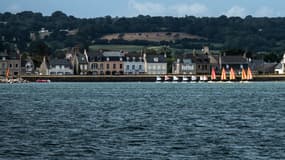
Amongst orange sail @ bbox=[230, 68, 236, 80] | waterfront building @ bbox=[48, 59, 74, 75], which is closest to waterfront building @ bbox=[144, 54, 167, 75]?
orange sail @ bbox=[230, 68, 236, 80]

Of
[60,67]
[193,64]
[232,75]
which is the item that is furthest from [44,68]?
[232,75]

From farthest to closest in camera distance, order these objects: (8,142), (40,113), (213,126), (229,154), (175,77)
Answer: (175,77) → (40,113) → (213,126) → (8,142) → (229,154)

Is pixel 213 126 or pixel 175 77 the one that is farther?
pixel 175 77

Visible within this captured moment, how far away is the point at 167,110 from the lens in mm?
64938

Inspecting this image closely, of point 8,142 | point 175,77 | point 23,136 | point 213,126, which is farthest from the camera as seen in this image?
point 175,77

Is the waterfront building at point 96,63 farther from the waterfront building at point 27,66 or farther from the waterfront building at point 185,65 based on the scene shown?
the waterfront building at point 185,65

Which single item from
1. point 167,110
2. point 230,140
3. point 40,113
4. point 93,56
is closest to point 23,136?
point 230,140

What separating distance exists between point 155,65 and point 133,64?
4.20 metres

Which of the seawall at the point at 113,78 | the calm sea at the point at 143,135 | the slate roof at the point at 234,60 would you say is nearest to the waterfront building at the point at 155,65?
the seawall at the point at 113,78

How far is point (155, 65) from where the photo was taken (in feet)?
588

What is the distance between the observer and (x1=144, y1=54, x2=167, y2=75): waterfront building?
178m

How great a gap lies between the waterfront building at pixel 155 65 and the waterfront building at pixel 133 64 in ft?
3.81

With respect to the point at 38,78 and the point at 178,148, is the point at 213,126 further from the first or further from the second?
the point at 38,78

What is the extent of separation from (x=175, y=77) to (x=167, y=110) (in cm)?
11218
